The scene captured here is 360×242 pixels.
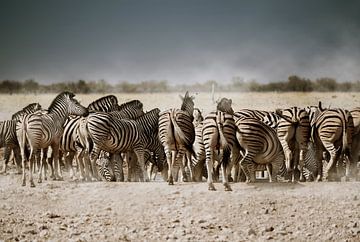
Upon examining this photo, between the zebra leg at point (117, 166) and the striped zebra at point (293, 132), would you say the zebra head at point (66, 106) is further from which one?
the striped zebra at point (293, 132)

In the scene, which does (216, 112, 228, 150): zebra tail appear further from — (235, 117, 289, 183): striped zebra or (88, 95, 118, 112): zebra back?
(88, 95, 118, 112): zebra back

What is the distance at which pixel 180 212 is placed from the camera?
5.26 meters

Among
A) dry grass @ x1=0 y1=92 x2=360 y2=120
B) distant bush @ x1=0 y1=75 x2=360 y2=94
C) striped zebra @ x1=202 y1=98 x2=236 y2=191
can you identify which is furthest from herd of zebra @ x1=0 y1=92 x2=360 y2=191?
dry grass @ x1=0 y1=92 x2=360 y2=120

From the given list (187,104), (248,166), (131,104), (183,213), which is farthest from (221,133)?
(131,104)

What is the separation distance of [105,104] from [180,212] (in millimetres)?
2357

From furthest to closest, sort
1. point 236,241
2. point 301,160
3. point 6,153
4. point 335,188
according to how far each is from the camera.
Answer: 1. point 6,153
2. point 301,160
3. point 335,188
4. point 236,241

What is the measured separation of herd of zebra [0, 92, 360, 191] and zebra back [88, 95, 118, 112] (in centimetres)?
1

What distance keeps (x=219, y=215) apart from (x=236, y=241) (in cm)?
33

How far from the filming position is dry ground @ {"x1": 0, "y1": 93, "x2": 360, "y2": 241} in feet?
16.5

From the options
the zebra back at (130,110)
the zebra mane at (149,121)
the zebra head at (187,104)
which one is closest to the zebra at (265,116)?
the zebra head at (187,104)

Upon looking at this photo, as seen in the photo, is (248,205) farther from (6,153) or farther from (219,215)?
(6,153)

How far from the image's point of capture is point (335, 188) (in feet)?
18.5

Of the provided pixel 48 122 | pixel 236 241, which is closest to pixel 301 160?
pixel 236 241

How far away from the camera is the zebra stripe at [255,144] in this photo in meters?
5.78
